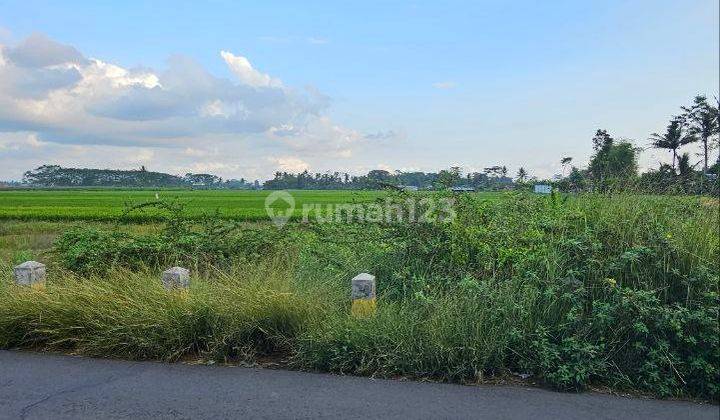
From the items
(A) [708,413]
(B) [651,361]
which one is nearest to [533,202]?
(B) [651,361]

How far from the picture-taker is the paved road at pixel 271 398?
12.2 ft

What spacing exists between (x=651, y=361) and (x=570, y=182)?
3.86m

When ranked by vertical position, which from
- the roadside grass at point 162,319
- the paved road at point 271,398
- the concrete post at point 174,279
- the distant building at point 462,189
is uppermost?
the distant building at point 462,189

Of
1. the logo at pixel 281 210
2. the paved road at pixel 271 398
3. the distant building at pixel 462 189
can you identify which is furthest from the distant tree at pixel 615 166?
the logo at pixel 281 210

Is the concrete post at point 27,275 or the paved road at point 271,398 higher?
the concrete post at point 27,275

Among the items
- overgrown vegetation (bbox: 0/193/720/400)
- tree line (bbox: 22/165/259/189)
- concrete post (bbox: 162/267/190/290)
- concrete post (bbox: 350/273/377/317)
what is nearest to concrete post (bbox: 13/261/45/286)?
overgrown vegetation (bbox: 0/193/720/400)

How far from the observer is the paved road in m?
3.71

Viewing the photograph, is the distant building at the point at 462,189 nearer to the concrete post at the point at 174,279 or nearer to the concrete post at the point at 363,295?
the concrete post at the point at 363,295

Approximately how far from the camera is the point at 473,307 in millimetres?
4797

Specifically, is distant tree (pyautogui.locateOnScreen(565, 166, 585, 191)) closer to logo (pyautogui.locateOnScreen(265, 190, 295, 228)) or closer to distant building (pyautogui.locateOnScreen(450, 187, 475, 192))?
distant building (pyautogui.locateOnScreen(450, 187, 475, 192))

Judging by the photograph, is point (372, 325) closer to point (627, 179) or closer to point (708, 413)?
point (708, 413)

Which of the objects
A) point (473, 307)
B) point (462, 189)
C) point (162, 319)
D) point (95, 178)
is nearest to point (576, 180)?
point (462, 189)

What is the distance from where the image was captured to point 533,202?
24.2 ft

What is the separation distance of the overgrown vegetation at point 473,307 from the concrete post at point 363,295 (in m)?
0.14
